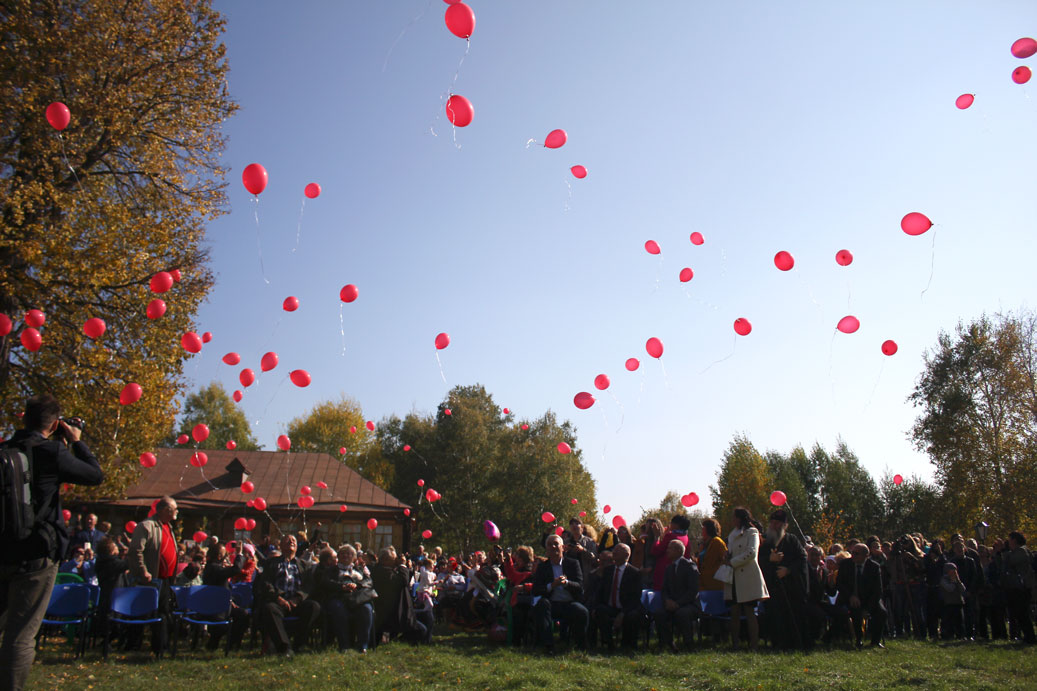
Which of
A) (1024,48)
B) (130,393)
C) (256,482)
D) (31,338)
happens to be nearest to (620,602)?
(1024,48)

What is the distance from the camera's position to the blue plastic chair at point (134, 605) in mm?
7746

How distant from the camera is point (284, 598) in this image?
347 inches

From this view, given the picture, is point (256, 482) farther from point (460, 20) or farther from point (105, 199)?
point (460, 20)

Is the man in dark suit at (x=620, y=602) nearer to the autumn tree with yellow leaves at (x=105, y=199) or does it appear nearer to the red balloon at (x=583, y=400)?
the red balloon at (x=583, y=400)

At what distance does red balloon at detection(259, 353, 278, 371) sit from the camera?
1283 centimetres

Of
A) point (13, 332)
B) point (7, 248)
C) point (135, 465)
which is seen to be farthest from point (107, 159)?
point (135, 465)

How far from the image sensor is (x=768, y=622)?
9.01 m

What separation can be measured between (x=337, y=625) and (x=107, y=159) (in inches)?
484

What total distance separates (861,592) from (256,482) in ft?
88.3

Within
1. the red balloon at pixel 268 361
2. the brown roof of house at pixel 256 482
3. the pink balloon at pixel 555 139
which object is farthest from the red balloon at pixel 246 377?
the brown roof of house at pixel 256 482

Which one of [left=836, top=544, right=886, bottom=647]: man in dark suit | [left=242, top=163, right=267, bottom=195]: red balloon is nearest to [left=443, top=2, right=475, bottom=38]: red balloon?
[left=242, top=163, right=267, bottom=195]: red balloon

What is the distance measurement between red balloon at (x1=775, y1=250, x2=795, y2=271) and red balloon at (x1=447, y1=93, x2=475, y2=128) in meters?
5.58

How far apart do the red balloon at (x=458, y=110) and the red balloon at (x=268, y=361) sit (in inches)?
279

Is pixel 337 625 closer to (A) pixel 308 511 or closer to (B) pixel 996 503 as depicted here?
(A) pixel 308 511
